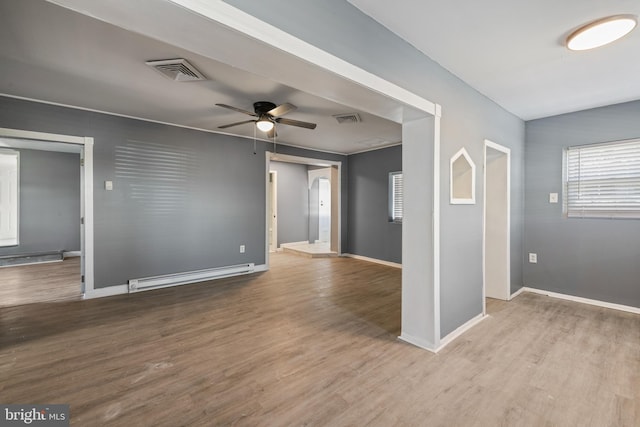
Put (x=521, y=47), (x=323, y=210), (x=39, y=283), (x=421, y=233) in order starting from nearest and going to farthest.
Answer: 1. (x=521, y=47)
2. (x=421, y=233)
3. (x=39, y=283)
4. (x=323, y=210)

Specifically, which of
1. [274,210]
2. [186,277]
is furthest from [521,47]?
[274,210]

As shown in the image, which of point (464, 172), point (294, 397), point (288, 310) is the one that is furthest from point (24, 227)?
point (464, 172)

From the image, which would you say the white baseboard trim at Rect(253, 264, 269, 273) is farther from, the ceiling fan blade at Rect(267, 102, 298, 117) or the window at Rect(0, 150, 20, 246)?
the window at Rect(0, 150, 20, 246)

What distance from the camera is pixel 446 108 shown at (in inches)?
97.2

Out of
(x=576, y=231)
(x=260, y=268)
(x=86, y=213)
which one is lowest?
(x=260, y=268)

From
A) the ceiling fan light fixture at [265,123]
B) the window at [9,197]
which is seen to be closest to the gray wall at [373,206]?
the ceiling fan light fixture at [265,123]

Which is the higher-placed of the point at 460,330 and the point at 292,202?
the point at 292,202

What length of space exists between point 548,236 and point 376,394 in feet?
11.3

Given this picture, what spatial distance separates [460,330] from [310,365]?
5.00 feet

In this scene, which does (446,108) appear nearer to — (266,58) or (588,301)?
(266,58)

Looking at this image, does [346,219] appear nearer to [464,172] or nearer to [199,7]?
[464,172]

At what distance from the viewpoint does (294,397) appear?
1.78 metres

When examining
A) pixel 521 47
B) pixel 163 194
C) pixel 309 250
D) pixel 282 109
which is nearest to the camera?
pixel 521 47

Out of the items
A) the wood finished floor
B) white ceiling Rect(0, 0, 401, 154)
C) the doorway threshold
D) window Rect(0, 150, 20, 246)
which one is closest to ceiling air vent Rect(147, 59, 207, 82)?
white ceiling Rect(0, 0, 401, 154)
